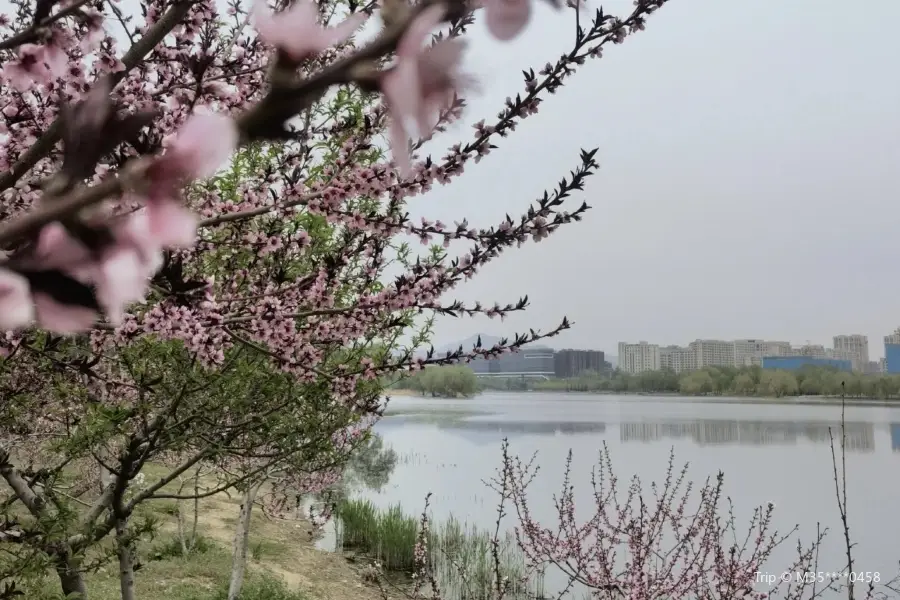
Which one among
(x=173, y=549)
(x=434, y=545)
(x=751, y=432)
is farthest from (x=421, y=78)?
(x=751, y=432)

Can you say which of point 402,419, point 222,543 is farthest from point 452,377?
point 222,543

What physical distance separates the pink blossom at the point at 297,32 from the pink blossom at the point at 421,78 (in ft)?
0.14

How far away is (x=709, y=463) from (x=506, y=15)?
2761 centimetres

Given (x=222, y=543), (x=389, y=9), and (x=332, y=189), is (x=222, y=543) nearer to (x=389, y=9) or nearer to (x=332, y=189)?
(x=332, y=189)

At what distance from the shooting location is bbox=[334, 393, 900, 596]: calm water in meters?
17.1

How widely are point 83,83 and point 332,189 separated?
0.99 m

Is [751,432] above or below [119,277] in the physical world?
below

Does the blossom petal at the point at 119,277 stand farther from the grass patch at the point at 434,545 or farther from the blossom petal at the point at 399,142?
the grass patch at the point at 434,545

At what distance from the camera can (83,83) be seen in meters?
2.36

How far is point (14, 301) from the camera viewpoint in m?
0.41

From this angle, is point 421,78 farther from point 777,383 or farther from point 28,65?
point 777,383

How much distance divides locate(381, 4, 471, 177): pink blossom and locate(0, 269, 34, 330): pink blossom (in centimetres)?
26

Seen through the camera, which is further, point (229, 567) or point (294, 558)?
point (294, 558)

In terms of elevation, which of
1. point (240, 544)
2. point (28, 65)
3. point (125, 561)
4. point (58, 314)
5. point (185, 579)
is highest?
point (28, 65)
